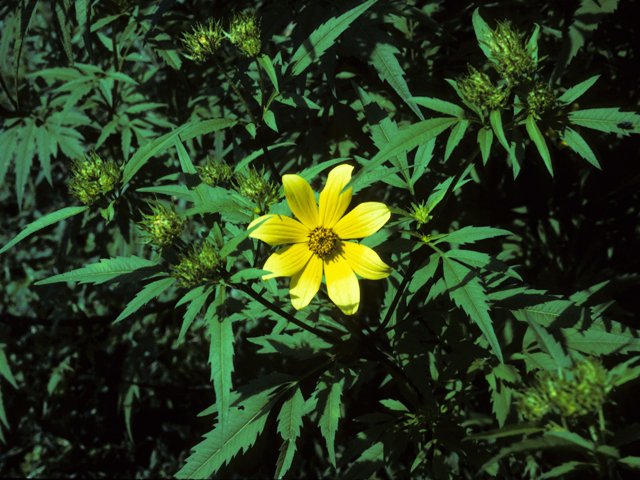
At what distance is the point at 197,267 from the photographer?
1352 millimetres

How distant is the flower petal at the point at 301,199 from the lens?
151 centimetres

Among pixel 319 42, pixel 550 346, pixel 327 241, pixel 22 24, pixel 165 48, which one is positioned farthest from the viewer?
pixel 165 48

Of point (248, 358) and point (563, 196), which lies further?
point (248, 358)

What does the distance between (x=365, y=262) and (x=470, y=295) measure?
395 millimetres

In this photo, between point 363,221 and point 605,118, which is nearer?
point 605,118

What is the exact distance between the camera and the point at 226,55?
328 cm

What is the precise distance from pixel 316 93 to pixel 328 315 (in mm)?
1301

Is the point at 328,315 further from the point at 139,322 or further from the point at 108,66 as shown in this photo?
the point at 108,66

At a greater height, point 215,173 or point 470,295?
point 215,173

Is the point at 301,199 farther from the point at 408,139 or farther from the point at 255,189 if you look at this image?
the point at 408,139

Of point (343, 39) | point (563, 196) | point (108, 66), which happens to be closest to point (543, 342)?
point (343, 39)

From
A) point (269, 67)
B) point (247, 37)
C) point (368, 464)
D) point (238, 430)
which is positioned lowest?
point (368, 464)

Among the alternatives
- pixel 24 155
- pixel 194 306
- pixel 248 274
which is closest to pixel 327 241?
pixel 248 274

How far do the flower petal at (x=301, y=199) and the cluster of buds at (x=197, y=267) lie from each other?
0.32 meters
